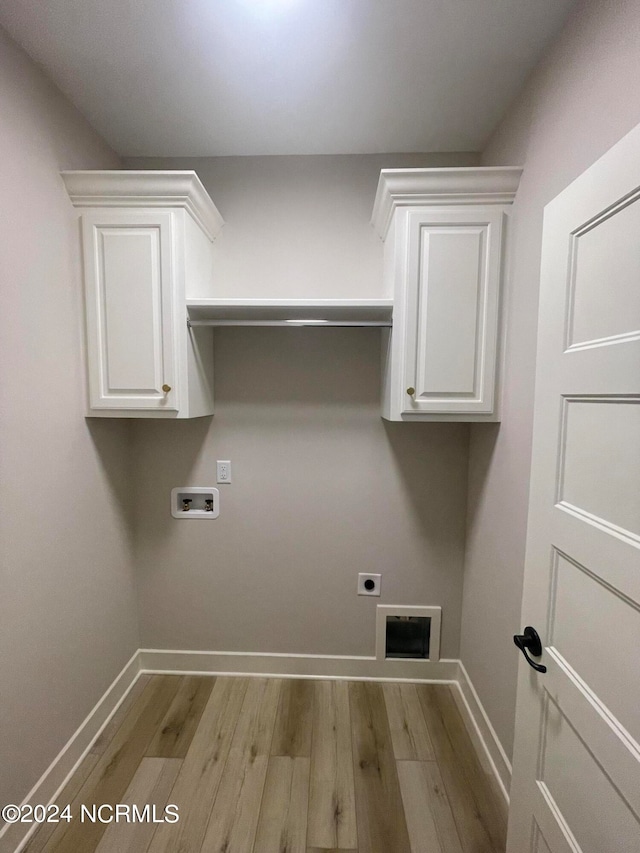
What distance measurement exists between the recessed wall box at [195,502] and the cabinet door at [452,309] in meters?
1.11

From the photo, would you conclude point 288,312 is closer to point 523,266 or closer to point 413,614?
point 523,266

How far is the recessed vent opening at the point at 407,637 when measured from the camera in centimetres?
197

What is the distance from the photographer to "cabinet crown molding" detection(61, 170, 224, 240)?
1408mm

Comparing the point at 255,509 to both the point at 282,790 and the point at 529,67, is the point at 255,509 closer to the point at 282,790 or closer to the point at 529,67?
the point at 282,790

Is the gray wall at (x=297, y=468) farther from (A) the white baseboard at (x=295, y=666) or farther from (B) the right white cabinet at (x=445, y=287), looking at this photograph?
(B) the right white cabinet at (x=445, y=287)

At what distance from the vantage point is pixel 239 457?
192cm

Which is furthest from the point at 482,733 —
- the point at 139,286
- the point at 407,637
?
the point at 139,286

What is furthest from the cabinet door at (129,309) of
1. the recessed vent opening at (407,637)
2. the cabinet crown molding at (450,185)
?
the recessed vent opening at (407,637)

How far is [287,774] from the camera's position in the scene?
4.85 feet

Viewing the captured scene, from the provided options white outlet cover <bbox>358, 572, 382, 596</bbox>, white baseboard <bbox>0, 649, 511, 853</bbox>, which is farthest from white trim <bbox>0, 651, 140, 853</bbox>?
white outlet cover <bbox>358, 572, 382, 596</bbox>

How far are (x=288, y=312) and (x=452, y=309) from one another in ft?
2.28

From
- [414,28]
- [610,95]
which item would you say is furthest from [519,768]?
[414,28]

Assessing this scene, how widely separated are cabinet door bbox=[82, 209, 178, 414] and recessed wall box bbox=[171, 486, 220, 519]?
57cm

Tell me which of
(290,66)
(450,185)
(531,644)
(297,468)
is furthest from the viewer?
(297,468)
